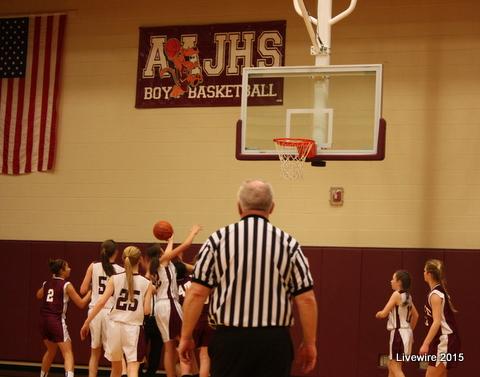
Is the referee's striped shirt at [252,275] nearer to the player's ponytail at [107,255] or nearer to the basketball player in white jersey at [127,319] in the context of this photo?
the basketball player in white jersey at [127,319]

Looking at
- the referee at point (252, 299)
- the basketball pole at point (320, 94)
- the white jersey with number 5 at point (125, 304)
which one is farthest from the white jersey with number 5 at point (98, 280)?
the referee at point (252, 299)

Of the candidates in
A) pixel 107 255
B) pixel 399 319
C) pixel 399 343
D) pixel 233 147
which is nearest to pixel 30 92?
pixel 233 147

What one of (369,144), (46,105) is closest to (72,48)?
(46,105)

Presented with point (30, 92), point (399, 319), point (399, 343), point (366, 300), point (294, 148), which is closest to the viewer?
point (294, 148)

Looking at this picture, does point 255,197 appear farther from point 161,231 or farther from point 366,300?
point 366,300

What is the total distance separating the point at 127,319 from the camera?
907 centimetres

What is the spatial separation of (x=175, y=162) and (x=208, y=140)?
648 mm

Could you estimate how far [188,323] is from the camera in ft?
16.9

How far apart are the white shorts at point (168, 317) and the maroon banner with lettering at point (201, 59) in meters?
3.86

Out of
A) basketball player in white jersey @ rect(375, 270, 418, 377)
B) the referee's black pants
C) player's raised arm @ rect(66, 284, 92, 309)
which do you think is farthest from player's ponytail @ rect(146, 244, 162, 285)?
the referee's black pants

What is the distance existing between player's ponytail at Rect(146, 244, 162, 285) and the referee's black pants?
481 centimetres

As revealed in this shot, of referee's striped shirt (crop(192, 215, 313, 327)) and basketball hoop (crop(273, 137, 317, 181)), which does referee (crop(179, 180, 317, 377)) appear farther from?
basketball hoop (crop(273, 137, 317, 181))

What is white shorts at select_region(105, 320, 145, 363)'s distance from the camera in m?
9.05

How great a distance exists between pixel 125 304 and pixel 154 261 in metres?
0.87
